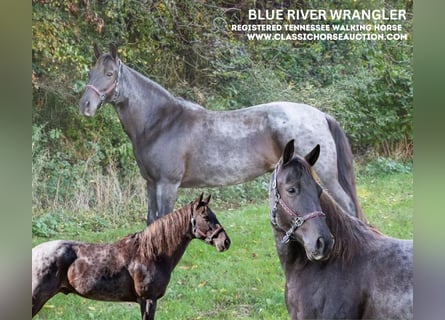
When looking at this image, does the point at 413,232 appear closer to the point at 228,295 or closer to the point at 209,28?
the point at 228,295

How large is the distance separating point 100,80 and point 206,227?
3.94ft

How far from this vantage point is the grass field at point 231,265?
3.50 meters

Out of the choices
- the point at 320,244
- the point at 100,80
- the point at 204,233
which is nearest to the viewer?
the point at 320,244

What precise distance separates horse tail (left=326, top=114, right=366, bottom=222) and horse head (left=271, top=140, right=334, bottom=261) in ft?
2.02

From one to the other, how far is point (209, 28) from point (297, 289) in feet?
5.87

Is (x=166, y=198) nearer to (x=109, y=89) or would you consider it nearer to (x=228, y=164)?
(x=228, y=164)

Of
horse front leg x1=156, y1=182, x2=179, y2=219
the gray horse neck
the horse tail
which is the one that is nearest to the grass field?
the horse tail

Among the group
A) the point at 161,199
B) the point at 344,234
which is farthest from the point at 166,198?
the point at 344,234

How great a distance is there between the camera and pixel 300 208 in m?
2.87

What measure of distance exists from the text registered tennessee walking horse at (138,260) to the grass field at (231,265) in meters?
0.13

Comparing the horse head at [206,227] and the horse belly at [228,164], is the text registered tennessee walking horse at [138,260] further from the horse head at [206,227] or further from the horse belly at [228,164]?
the horse belly at [228,164]

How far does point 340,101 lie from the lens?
11.8 feet

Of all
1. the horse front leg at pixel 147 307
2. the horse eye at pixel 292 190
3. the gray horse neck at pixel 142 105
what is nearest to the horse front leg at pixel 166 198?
the gray horse neck at pixel 142 105
